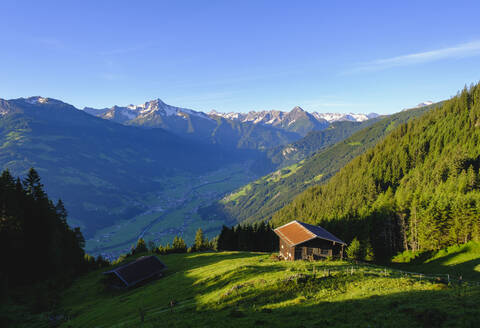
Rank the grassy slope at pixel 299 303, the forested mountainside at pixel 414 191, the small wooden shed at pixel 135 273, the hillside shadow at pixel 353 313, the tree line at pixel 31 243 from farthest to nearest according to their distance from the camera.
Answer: the forested mountainside at pixel 414 191 → the tree line at pixel 31 243 → the small wooden shed at pixel 135 273 → the grassy slope at pixel 299 303 → the hillside shadow at pixel 353 313

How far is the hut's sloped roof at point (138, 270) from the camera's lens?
57.4 meters

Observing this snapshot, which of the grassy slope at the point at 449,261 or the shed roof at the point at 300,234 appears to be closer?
A: the grassy slope at the point at 449,261

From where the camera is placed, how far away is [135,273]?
59375 millimetres

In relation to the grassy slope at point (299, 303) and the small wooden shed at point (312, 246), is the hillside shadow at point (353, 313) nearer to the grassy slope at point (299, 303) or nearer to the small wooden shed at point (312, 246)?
the grassy slope at point (299, 303)

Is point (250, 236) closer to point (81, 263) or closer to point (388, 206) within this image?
point (388, 206)

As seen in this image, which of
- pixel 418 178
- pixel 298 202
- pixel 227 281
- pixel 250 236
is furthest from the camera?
pixel 298 202

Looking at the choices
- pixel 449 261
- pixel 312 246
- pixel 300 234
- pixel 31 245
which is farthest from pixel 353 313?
pixel 31 245

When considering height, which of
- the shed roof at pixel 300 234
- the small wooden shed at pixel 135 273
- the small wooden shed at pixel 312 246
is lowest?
the small wooden shed at pixel 135 273

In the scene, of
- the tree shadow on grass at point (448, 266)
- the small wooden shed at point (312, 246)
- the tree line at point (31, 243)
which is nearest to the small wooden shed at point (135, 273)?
the tree line at point (31, 243)

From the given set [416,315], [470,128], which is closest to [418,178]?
[470,128]

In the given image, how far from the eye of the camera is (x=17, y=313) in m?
46.3

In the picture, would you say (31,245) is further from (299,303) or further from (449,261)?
(449,261)

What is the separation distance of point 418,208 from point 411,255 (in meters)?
13.9

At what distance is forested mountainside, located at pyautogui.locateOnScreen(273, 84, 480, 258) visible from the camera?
222ft
